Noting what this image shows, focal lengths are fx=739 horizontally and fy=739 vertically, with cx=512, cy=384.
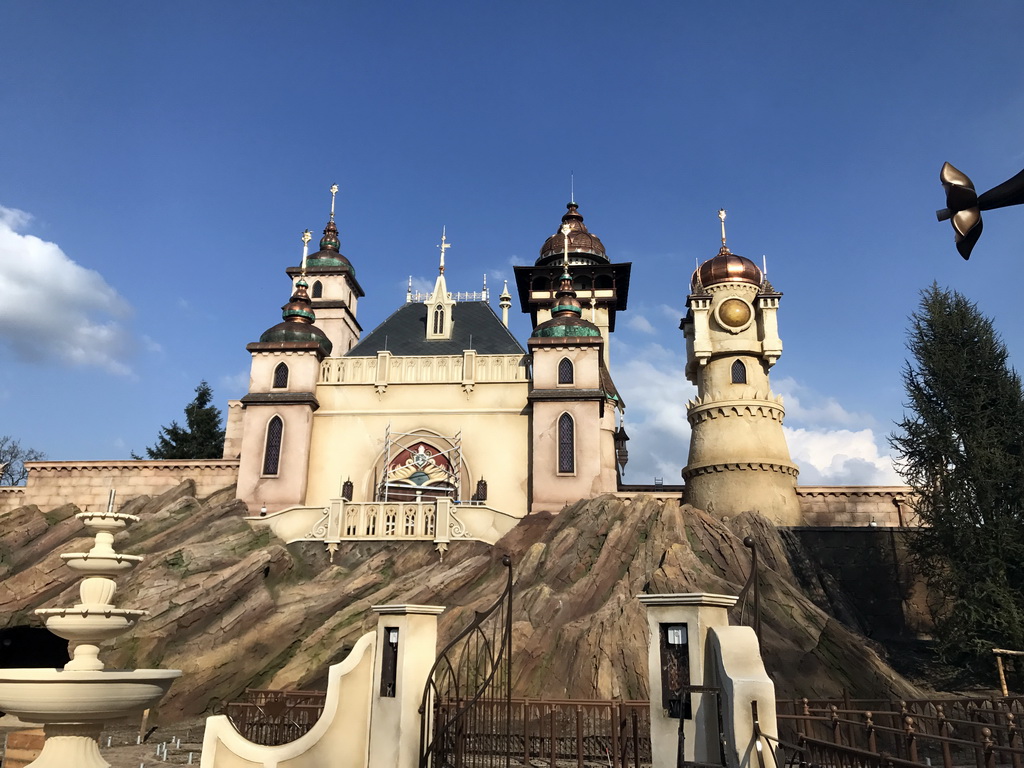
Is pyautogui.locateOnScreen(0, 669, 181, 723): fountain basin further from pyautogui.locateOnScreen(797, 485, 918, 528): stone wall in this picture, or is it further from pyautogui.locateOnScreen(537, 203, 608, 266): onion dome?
pyautogui.locateOnScreen(537, 203, 608, 266): onion dome

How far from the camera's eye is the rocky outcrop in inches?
806

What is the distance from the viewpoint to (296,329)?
3616cm

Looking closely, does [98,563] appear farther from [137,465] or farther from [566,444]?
[137,465]

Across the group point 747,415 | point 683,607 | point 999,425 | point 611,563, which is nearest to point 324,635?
point 611,563

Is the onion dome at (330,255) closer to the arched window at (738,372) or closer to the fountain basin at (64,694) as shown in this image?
the arched window at (738,372)

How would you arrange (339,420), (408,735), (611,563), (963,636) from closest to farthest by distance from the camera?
(408,735)
(963,636)
(611,563)
(339,420)

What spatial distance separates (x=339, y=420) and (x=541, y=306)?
63.4ft

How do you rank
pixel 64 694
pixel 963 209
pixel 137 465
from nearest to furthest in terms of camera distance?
pixel 963 209, pixel 64 694, pixel 137 465

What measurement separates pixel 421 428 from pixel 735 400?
48.0ft

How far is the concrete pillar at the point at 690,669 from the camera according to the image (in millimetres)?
8555

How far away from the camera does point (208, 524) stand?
105 ft

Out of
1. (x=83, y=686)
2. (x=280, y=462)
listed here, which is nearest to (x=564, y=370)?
(x=280, y=462)

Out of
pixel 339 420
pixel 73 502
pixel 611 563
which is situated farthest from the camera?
pixel 73 502

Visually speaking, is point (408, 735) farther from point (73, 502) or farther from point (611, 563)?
point (73, 502)
